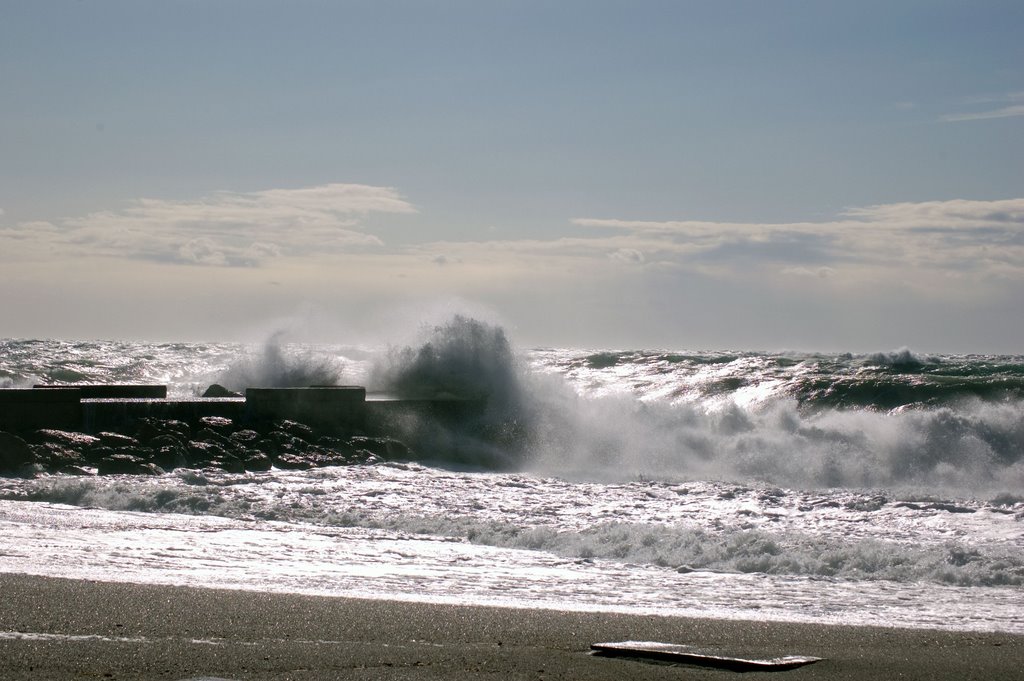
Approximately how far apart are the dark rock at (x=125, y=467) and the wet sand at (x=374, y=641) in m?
5.96

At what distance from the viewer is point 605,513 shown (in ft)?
30.5

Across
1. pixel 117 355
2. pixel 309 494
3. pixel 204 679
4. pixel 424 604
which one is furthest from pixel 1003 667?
pixel 117 355

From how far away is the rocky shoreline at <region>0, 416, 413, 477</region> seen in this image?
11375 mm

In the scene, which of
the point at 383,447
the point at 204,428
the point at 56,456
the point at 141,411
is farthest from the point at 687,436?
the point at 56,456

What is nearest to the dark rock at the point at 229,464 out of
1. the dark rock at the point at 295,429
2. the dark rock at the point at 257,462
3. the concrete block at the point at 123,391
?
the dark rock at the point at 257,462

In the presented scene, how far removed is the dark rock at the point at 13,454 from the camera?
11148 mm

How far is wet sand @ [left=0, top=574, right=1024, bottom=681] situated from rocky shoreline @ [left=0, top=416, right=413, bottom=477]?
6306 millimetres

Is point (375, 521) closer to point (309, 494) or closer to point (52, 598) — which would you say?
point (309, 494)

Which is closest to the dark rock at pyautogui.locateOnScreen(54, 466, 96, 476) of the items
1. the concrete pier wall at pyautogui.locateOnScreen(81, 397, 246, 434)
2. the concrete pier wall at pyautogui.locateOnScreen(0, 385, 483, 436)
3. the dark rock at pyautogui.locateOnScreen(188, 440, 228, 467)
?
the dark rock at pyautogui.locateOnScreen(188, 440, 228, 467)

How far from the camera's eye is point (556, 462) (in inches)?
563

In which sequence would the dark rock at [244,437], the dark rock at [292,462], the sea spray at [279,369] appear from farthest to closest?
the sea spray at [279,369], the dark rock at [244,437], the dark rock at [292,462]

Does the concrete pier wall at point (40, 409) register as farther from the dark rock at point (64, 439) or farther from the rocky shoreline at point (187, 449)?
the dark rock at point (64, 439)

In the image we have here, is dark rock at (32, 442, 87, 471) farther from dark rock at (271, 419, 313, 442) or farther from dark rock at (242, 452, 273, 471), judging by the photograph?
dark rock at (271, 419, 313, 442)

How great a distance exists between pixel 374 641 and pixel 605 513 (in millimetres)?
5026
